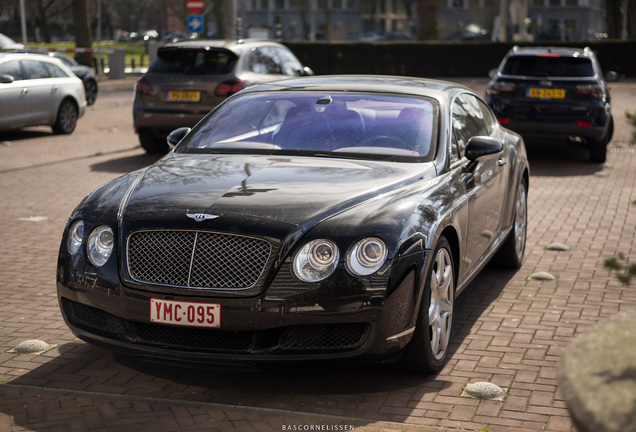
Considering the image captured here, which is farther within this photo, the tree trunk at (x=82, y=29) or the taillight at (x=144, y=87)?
the tree trunk at (x=82, y=29)

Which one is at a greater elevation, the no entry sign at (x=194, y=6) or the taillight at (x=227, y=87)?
the no entry sign at (x=194, y=6)

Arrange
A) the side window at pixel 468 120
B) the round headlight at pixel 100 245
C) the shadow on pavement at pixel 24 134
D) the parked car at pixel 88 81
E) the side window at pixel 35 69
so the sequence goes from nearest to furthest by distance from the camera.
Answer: the round headlight at pixel 100 245 → the side window at pixel 468 120 → the side window at pixel 35 69 → the shadow on pavement at pixel 24 134 → the parked car at pixel 88 81

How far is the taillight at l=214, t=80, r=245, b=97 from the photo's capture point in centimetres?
1334

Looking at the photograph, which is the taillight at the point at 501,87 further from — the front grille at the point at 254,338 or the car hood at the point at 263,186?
the front grille at the point at 254,338

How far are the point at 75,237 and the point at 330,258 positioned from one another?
1352mm

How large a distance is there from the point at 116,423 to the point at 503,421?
168 cm

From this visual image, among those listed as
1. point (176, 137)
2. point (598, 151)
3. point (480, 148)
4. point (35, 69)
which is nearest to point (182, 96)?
point (35, 69)

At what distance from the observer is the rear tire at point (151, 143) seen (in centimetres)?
1423

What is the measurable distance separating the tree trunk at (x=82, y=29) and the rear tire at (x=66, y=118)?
72.8ft

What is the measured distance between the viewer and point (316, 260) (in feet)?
13.6

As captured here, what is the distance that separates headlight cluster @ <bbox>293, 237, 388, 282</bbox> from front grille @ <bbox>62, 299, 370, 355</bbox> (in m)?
0.24

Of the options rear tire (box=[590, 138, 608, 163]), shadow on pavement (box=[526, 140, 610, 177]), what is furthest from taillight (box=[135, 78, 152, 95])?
rear tire (box=[590, 138, 608, 163])

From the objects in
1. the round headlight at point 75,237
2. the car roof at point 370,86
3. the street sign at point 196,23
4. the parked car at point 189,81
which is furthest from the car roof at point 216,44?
the round headlight at point 75,237

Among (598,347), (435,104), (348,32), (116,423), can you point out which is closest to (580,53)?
(435,104)
